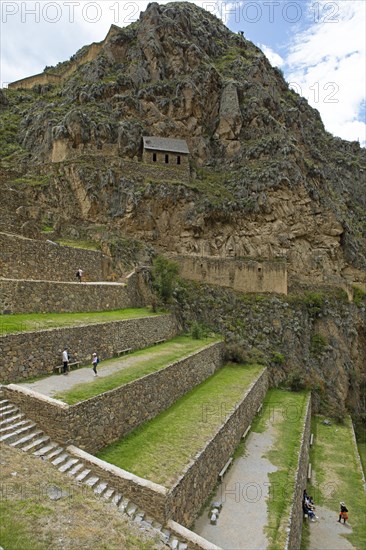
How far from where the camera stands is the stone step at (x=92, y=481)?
9.52 meters

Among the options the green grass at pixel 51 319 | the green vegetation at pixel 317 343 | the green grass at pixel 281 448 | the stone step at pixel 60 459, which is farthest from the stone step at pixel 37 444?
the green vegetation at pixel 317 343

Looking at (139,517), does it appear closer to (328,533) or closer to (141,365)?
(141,365)

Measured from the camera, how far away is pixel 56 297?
17.1 metres

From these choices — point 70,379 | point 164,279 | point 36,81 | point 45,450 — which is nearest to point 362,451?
point 164,279

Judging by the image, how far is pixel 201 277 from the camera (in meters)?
29.3

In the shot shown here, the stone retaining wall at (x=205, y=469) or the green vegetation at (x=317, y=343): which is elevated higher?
the green vegetation at (x=317, y=343)

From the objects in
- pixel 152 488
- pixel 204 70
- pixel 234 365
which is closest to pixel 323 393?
pixel 234 365

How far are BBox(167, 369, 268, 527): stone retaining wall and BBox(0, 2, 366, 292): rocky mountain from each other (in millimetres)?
15803

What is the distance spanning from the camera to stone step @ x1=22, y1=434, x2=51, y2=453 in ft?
31.8

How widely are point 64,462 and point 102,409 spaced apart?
2.02 metres

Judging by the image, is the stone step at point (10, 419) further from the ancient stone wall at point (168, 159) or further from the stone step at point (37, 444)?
the ancient stone wall at point (168, 159)

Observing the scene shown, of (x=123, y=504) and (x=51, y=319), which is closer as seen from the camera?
(x=123, y=504)

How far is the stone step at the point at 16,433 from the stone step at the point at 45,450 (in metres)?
0.57

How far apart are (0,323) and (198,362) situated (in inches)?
386
